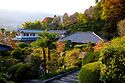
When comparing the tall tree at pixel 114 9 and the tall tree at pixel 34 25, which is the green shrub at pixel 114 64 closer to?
the tall tree at pixel 114 9

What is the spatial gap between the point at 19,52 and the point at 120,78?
23.5 metres

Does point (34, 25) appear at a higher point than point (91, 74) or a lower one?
higher

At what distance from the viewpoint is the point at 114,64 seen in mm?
11805

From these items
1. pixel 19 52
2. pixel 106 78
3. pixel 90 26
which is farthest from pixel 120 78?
pixel 90 26

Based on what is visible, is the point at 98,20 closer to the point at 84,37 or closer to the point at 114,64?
the point at 84,37

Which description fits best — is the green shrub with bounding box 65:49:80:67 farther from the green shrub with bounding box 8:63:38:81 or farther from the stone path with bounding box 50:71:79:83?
the green shrub with bounding box 8:63:38:81

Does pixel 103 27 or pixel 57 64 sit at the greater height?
pixel 103 27

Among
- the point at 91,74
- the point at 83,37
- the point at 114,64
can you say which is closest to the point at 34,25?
the point at 83,37

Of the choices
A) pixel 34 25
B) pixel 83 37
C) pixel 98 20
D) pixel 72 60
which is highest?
pixel 98 20

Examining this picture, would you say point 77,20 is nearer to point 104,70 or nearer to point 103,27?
point 103,27

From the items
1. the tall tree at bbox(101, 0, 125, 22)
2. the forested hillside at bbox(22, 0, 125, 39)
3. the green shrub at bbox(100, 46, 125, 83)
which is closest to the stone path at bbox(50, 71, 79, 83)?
the green shrub at bbox(100, 46, 125, 83)

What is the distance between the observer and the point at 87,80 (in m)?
13.8

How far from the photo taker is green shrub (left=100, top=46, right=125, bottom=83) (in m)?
11.7

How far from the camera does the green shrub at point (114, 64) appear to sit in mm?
11680
